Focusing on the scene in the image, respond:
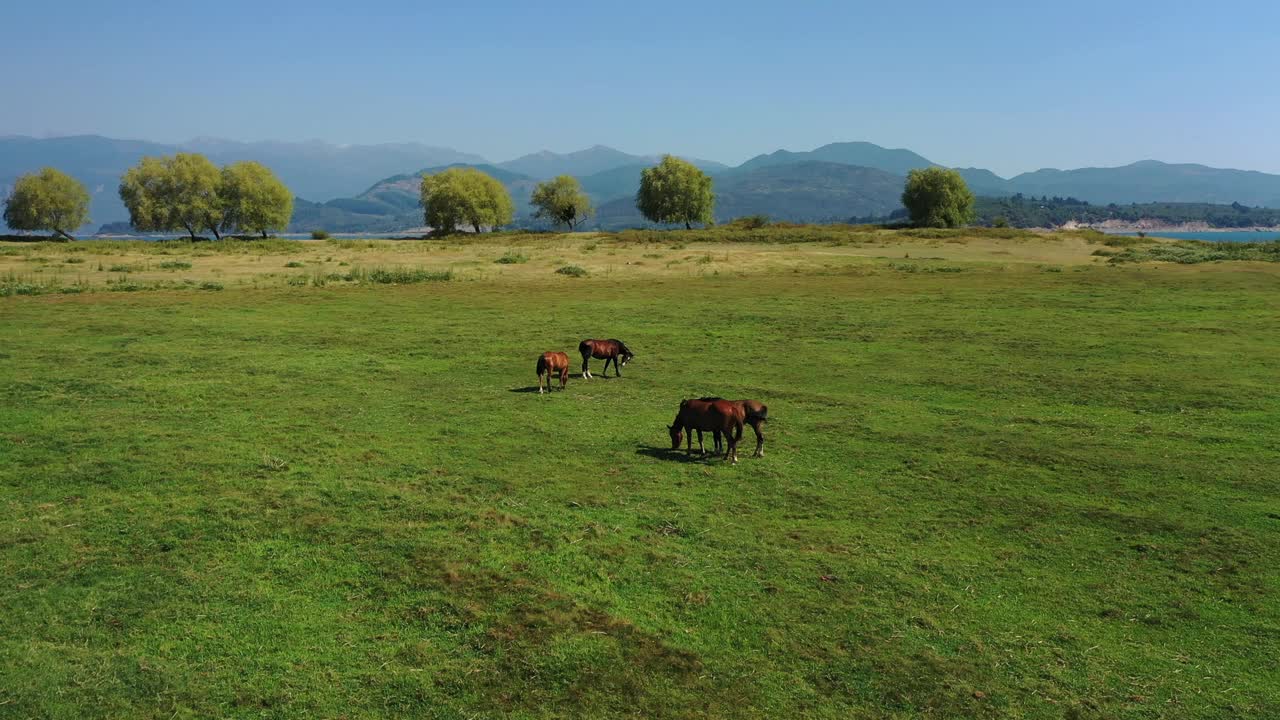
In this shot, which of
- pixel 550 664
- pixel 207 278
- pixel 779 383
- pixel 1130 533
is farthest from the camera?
pixel 207 278

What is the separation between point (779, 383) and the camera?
26766mm

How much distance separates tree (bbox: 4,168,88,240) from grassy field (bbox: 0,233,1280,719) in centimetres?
12271

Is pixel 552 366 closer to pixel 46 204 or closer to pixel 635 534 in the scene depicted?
pixel 635 534

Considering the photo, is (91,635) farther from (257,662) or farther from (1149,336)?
(1149,336)

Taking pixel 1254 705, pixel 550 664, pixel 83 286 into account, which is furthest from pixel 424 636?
pixel 83 286

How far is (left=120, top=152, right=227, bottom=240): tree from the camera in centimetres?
12575

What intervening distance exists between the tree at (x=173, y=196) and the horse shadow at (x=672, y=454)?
425 feet

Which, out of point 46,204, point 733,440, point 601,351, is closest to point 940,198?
point 601,351

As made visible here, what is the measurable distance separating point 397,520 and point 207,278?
2195 inches

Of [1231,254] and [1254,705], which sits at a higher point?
[1231,254]

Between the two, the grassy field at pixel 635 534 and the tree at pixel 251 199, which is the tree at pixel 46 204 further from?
the grassy field at pixel 635 534

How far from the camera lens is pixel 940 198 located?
155 meters

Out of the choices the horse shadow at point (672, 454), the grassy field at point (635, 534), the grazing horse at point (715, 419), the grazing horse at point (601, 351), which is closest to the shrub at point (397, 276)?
the grassy field at point (635, 534)

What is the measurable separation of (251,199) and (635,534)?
5258 inches
